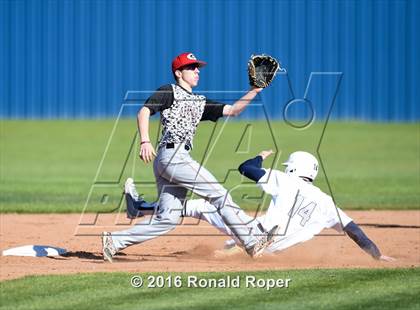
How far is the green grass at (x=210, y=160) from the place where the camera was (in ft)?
47.2

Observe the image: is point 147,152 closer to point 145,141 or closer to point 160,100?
point 145,141

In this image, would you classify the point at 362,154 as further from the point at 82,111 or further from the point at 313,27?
the point at 82,111

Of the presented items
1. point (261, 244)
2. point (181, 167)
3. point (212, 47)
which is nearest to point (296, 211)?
point (261, 244)

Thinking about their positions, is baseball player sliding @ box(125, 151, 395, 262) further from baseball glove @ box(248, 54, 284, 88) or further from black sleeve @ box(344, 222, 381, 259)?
baseball glove @ box(248, 54, 284, 88)

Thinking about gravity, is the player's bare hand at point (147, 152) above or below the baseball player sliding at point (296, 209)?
above

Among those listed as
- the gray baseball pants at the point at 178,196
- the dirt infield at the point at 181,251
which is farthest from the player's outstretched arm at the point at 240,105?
the dirt infield at the point at 181,251

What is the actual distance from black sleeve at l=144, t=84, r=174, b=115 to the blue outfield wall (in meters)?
13.8

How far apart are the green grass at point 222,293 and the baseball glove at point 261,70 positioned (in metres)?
1.64

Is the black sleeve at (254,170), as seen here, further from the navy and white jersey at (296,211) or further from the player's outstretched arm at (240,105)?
the player's outstretched arm at (240,105)

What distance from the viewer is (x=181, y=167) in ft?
26.2

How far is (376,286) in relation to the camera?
23.7 ft

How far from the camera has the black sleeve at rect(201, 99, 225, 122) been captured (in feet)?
27.3

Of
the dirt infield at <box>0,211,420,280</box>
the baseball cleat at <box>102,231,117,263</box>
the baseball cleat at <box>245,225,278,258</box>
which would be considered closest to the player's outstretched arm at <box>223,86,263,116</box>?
the baseball cleat at <box>245,225,278,258</box>

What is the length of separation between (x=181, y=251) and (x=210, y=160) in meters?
9.67
